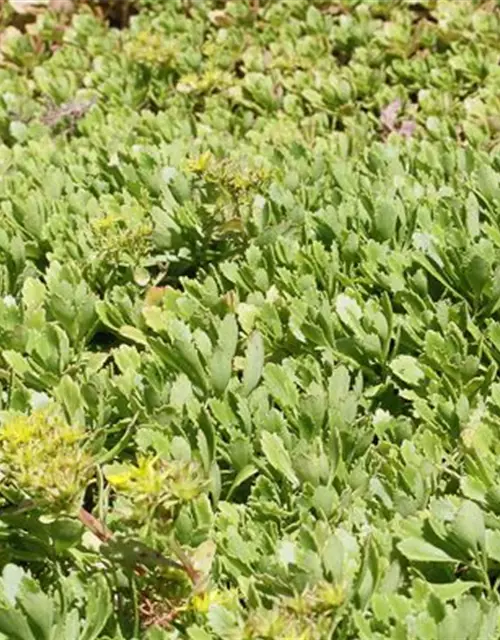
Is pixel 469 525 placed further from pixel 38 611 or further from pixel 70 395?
pixel 70 395

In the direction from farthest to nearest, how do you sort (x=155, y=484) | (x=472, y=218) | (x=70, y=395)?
1. (x=472, y=218)
2. (x=70, y=395)
3. (x=155, y=484)

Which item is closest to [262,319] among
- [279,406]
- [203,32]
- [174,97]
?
[279,406]

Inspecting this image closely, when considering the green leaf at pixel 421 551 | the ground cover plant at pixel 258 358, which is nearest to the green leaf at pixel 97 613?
the ground cover plant at pixel 258 358

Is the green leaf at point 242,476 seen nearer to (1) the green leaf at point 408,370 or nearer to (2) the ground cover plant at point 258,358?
(2) the ground cover plant at point 258,358

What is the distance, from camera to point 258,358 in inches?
79.4

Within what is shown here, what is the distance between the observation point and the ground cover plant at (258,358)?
60.2 inches

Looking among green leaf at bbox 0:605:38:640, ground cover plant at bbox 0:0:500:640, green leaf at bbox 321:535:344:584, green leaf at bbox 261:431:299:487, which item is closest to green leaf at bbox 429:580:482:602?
ground cover plant at bbox 0:0:500:640

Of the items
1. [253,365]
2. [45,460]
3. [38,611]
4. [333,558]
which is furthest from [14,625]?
[253,365]

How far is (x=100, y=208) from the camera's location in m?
2.74

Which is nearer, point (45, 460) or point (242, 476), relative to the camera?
point (45, 460)

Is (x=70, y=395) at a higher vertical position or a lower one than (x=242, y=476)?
higher

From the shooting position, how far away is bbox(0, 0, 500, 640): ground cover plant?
1530 millimetres

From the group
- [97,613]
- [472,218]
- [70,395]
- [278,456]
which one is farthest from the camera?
[472,218]

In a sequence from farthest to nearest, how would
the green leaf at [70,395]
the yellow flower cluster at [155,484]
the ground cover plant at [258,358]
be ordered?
the green leaf at [70,395]
the ground cover plant at [258,358]
the yellow flower cluster at [155,484]
